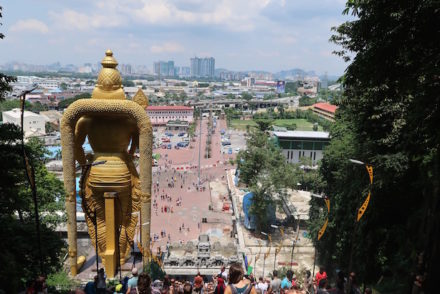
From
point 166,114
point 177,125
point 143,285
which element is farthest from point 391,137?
point 166,114

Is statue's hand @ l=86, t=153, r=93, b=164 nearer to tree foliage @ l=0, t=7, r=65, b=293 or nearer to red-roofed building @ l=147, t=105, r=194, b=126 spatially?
tree foliage @ l=0, t=7, r=65, b=293

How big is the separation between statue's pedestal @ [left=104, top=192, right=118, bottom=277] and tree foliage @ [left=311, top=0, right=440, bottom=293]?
7.81 meters

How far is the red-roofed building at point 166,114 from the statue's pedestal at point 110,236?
65271mm

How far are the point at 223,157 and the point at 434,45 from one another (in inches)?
1757

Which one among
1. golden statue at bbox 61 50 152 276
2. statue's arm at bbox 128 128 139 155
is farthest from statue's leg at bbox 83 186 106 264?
statue's arm at bbox 128 128 139 155

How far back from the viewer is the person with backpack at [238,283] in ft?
14.3

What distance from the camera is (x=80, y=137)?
12.4m

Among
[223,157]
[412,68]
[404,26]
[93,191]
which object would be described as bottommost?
[223,157]

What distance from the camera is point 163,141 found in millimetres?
60906

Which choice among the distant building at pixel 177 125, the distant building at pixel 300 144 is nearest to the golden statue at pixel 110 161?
the distant building at pixel 300 144

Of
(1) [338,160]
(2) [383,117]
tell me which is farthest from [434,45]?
(1) [338,160]

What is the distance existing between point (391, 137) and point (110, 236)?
9.90 m

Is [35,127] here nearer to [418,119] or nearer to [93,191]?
[93,191]

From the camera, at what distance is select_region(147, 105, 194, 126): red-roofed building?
7712cm
